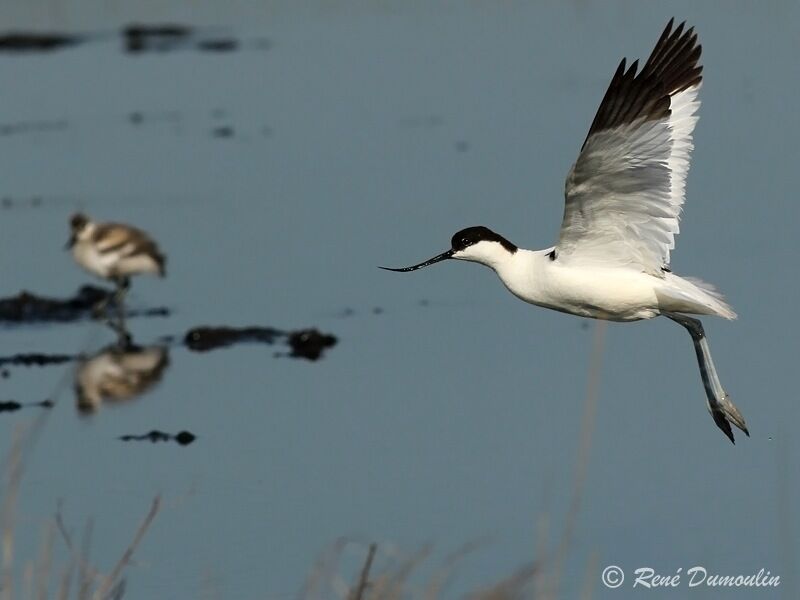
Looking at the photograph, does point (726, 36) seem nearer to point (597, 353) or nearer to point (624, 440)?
point (624, 440)

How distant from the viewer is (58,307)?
10.4m

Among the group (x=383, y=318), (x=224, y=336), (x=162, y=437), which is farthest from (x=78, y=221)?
(x=162, y=437)

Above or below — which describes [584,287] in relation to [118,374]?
above

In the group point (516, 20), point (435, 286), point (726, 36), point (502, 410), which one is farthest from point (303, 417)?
point (516, 20)

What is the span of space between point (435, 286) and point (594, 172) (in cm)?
387

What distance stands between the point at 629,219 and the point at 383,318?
3068 millimetres

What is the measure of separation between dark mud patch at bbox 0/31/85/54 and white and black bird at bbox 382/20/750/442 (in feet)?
34.4

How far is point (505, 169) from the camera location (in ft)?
39.2

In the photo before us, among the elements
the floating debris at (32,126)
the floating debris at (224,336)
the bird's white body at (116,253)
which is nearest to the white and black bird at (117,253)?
the bird's white body at (116,253)

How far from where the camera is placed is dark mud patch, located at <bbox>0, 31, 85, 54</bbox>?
54.7 ft

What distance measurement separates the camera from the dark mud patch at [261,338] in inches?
360

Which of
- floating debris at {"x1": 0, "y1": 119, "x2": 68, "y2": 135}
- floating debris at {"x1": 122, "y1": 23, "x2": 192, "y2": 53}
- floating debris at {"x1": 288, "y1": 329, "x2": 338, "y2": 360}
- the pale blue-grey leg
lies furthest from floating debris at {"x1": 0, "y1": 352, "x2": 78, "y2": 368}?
floating debris at {"x1": 122, "y1": 23, "x2": 192, "y2": 53}

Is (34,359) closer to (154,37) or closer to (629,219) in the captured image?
(629,219)

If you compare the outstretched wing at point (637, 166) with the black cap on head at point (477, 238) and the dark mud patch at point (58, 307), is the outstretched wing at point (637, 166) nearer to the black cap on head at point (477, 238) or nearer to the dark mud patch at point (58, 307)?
the black cap on head at point (477, 238)
